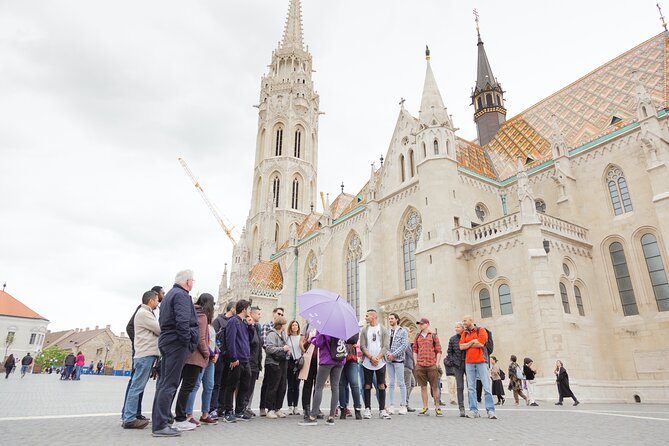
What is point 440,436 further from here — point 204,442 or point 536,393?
point 536,393

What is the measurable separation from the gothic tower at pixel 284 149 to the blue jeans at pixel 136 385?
4021cm

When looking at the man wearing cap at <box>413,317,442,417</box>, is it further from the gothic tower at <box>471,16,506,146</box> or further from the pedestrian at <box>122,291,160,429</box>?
the gothic tower at <box>471,16,506,146</box>

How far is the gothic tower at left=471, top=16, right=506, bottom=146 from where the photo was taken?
112ft

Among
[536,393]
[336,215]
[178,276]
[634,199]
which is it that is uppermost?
[336,215]

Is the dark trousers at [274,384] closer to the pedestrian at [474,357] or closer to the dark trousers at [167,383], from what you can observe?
the dark trousers at [167,383]

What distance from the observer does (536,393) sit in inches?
630

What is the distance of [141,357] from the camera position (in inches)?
236

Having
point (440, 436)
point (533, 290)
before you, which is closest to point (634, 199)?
point (533, 290)

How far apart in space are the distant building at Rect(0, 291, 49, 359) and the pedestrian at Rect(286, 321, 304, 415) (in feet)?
222

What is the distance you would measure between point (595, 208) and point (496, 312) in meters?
7.58

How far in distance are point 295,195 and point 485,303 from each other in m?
33.2

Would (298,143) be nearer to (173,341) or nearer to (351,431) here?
(173,341)

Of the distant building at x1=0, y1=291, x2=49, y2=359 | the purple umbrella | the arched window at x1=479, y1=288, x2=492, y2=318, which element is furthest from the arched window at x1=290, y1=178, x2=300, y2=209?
the distant building at x1=0, y1=291, x2=49, y2=359

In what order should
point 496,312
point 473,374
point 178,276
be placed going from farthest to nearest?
point 496,312, point 473,374, point 178,276
